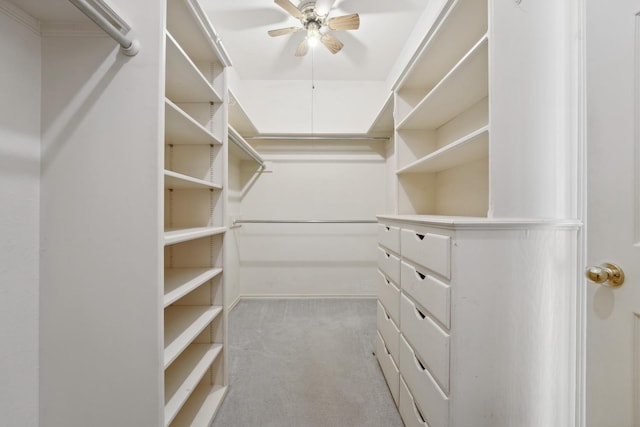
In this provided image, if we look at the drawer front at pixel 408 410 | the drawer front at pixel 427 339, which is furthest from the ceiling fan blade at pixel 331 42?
the drawer front at pixel 408 410

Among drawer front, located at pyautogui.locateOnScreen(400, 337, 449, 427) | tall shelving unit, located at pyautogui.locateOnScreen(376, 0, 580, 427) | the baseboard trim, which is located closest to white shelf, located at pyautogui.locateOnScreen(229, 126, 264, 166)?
tall shelving unit, located at pyautogui.locateOnScreen(376, 0, 580, 427)

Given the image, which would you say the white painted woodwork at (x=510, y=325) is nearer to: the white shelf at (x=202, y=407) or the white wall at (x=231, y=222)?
the white shelf at (x=202, y=407)

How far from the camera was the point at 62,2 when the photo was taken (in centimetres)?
75

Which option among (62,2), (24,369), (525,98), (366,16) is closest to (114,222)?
(24,369)

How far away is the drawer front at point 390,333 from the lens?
1350 mm

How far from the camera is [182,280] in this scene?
4.00 feet

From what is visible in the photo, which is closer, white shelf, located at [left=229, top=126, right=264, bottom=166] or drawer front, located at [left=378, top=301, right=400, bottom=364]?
drawer front, located at [left=378, top=301, right=400, bottom=364]

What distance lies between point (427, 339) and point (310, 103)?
114 inches

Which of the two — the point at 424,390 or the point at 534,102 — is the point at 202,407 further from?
the point at 534,102

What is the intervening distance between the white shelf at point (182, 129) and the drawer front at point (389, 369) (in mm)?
1619

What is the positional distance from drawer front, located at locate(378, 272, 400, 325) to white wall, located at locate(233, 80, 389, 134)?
2.10 meters

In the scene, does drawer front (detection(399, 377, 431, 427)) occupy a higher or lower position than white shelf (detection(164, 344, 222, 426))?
lower

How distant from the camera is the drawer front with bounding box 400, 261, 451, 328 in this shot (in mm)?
875

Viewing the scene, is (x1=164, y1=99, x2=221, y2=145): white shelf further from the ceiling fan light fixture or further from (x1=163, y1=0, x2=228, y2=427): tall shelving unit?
the ceiling fan light fixture
